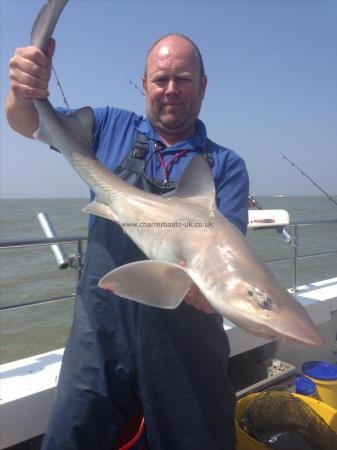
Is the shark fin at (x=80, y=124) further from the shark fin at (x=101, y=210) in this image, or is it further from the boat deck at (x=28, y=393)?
the boat deck at (x=28, y=393)

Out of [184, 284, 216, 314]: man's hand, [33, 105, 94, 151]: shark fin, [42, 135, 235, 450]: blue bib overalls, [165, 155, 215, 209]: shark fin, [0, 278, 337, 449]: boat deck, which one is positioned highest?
[33, 105, 94, 151]: shark fin

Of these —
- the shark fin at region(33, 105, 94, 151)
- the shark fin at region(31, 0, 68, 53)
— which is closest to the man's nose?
the shark fin at region(33, 105, 94, 151)

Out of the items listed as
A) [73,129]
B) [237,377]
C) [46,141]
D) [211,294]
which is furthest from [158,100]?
[237,377]

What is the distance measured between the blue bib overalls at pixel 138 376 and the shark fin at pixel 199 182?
448 millimetres

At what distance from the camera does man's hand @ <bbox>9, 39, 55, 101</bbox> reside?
7.09 feet

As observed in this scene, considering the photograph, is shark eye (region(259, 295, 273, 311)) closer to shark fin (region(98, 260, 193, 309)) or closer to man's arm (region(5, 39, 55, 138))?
shark fin (region(98, 260, 193, 309))

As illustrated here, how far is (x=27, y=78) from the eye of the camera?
221cm

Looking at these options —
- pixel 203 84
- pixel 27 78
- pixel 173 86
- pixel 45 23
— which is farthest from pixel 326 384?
pixel 45 23

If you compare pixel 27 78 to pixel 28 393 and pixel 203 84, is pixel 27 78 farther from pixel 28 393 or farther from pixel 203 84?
pixel 28 393

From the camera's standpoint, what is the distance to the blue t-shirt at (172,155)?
235cm

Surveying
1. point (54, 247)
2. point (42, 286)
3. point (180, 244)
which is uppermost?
point (180, 244)

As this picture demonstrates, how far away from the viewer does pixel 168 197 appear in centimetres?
218

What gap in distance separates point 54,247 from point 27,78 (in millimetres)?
1551

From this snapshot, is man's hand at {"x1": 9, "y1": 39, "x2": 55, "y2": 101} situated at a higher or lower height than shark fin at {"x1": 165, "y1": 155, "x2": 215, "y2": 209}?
higher
